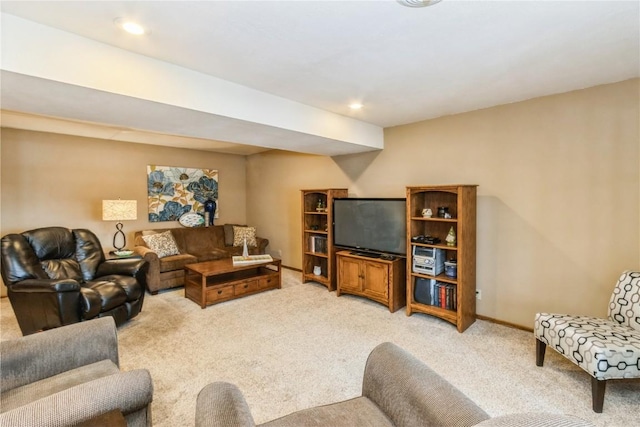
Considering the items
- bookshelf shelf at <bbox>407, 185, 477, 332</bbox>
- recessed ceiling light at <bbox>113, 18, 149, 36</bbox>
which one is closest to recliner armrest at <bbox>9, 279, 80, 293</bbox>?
recessed ceiling light at <bbox>113, 18, 149, 36</bbox>

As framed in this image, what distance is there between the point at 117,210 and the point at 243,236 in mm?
2189

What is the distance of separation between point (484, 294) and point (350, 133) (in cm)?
251

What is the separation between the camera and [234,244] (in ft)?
19.8

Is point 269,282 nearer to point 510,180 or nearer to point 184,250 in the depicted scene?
point 184,250

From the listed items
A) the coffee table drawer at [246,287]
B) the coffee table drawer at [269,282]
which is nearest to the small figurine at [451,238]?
the coffee table drawer at [269,282]

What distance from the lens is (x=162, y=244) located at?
5031mm

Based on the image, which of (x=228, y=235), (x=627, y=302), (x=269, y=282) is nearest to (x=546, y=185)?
(x=627, y=302)

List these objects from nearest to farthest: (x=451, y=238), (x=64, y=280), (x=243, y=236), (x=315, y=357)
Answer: (x=315, y=357), (x=64, y=280), (x=451, y=238), (x=243, y=236)

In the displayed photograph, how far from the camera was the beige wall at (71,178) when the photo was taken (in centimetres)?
431

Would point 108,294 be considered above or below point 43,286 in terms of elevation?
below

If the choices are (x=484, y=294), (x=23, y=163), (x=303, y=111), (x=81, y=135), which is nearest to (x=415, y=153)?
(x=303, y=111)

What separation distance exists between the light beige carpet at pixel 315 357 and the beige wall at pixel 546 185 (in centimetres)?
64

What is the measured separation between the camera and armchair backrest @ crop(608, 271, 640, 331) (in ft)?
7.76

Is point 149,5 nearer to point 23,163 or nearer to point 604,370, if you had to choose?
point 604,370
